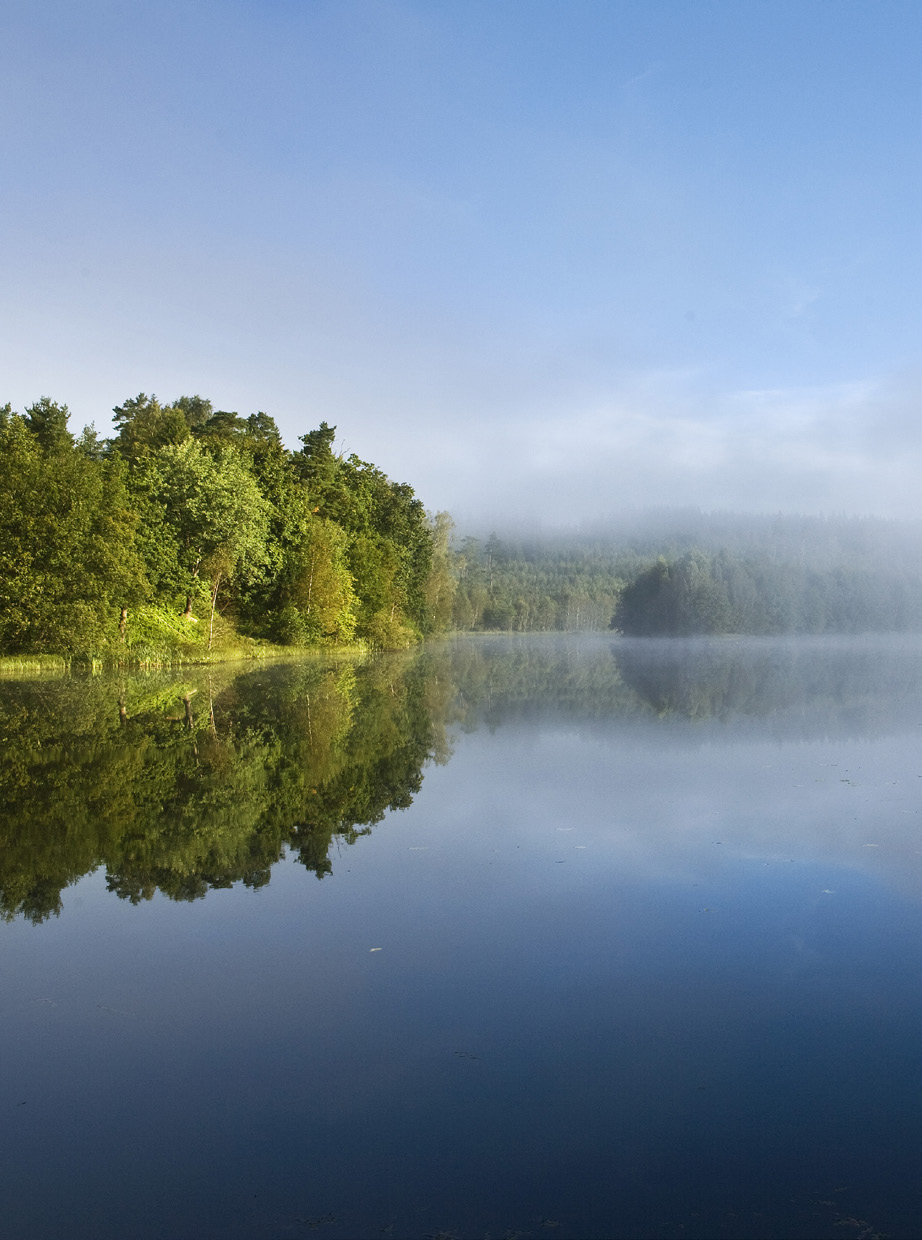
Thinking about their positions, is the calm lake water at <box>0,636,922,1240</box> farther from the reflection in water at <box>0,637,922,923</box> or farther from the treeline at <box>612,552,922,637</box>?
the treeline at <box>612,552,922,637</box>

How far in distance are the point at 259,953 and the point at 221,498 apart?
38570 mm

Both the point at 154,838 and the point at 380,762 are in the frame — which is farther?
the point at 380,762

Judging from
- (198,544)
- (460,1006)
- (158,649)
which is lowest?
(460,1006)

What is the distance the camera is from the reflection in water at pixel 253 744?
26.3 ft

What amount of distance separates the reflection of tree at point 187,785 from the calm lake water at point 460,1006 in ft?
0.24

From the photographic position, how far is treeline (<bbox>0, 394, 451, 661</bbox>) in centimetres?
3145

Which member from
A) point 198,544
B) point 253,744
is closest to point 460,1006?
point 253,744

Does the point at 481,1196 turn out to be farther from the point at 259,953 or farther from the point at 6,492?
the point at 6,492

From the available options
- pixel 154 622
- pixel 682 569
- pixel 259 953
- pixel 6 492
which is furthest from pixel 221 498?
pixel 682 569

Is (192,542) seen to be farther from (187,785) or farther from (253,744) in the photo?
(187,785)

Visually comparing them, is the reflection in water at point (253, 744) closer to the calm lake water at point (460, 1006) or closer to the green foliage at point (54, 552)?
the calm lake water at point (460, 1006)

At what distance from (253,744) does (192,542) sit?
99.7 feet

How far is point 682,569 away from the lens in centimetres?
14350

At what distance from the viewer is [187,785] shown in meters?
11.1
